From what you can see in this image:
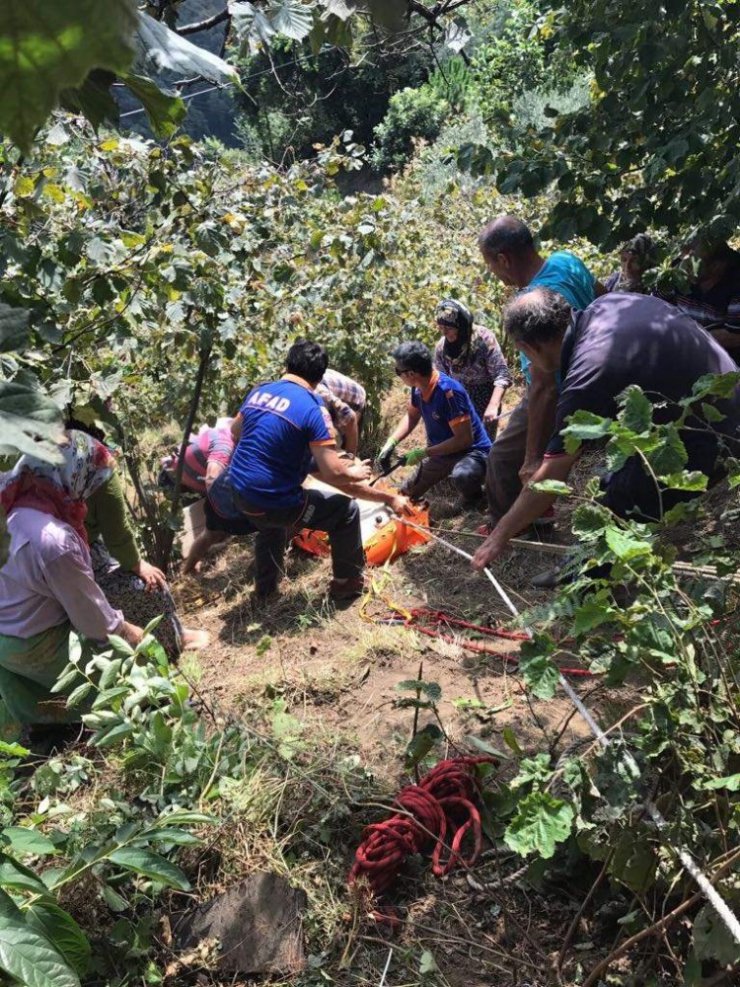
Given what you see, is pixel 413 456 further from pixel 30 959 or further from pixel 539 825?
pixel 30 959

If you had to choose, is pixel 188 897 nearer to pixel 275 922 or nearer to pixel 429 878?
pixel 275 922

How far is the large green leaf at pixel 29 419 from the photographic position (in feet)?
2.48

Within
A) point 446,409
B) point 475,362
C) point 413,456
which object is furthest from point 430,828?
point 475,362

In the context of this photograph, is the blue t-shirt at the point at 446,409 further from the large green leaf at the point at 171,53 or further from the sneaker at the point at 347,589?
the large green leaf at the point at 171,53

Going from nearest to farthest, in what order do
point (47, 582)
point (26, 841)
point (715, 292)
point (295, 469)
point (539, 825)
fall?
point (539, 825) < point (26, 841) < point (47, 582) < point (715, 292) < point (295, 469)

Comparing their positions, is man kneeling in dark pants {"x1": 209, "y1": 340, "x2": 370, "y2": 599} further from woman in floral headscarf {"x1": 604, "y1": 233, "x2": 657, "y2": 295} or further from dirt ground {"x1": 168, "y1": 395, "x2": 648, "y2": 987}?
woman in floral headscarf {"x1": 604, "y1": 233, "x2": 657, "y2": 295}

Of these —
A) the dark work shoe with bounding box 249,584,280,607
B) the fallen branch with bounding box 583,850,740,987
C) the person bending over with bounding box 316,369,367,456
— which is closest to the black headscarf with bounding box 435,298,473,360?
the person bending over with bounding box 316,369,367,456

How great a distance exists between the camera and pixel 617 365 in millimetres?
2756

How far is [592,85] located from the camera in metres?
4.62

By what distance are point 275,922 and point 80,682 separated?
1.27 meters

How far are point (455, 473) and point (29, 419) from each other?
438 cm

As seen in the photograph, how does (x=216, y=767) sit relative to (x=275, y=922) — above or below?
above

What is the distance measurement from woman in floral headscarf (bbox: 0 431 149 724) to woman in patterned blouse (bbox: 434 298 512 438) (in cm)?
306

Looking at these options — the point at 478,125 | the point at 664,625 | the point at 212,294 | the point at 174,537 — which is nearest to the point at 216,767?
the point at 664,625
